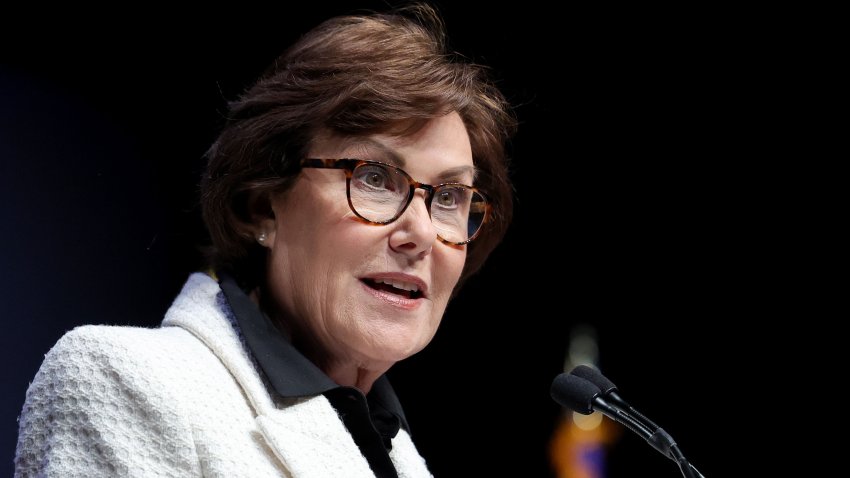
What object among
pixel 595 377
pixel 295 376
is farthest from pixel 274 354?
pixel 595 377

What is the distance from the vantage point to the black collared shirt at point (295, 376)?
1492mm

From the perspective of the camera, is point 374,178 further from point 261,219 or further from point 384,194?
point 261,219

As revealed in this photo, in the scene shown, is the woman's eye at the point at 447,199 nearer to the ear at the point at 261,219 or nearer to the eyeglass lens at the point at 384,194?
the eyeglass lens at the point at 384,194

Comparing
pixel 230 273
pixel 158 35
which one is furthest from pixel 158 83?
pixel 230 273

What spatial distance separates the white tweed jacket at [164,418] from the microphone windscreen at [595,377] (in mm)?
471

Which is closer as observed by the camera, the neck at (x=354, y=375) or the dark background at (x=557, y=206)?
the neck at (x=354, y=375)

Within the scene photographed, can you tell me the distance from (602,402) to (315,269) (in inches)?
23.2

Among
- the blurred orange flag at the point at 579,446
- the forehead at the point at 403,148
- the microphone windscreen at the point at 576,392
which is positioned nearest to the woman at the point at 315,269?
the forehead at the point at 403,148

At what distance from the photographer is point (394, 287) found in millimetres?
1650

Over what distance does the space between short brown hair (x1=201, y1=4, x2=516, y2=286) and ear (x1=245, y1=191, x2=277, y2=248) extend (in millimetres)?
12

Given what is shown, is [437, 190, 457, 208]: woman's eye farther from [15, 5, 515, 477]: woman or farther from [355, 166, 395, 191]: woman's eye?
[355, 166, 395, 191]: woman's eye

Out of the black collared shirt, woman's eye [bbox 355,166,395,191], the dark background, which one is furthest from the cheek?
the dark background

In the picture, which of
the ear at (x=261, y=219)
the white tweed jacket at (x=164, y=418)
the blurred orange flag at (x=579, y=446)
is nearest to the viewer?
the white tweed jacket at (x=164, y=418)

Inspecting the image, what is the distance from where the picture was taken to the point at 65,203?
6.61ft
